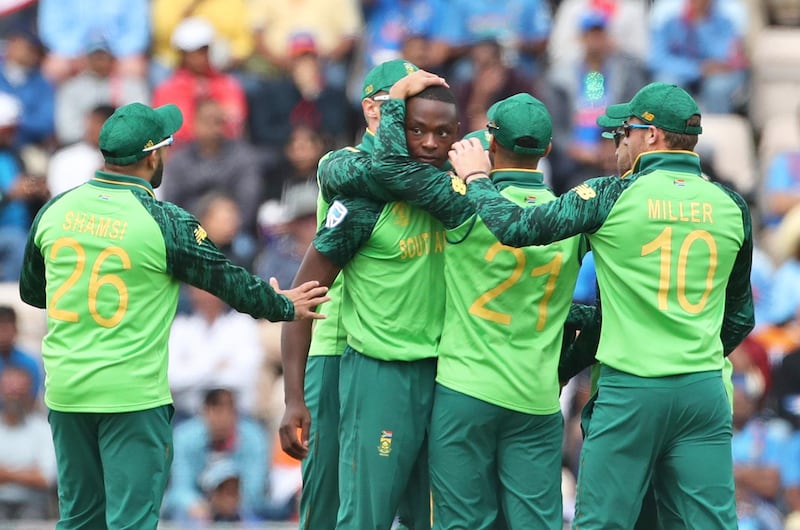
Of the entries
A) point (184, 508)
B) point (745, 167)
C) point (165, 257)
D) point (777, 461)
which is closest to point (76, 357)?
point (165, 257)

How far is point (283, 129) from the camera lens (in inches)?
533

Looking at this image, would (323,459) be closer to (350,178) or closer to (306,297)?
(306,297)

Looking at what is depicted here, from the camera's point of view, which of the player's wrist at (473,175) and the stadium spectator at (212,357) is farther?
the stadium spectator at (212,357)

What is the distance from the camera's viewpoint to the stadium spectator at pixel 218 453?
1117cm

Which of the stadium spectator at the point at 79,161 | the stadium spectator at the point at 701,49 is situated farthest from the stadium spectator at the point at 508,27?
the stadium spectator at the point at 79,161

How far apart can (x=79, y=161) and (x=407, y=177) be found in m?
6.85

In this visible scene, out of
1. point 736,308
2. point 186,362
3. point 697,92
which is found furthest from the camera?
point 697,92

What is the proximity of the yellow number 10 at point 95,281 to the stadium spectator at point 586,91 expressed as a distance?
251 inches

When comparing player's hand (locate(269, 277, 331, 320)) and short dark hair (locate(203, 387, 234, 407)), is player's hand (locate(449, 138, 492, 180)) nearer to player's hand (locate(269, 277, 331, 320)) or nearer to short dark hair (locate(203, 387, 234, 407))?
player's hand (locate(269, 277, 331, 320))

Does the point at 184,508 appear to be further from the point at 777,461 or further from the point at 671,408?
the point at 671,408

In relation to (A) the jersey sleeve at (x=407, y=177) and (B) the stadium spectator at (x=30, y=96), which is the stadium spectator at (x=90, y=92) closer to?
(B) the stadium spectator at (x=30, y=96)

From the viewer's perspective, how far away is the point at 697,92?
13797mm

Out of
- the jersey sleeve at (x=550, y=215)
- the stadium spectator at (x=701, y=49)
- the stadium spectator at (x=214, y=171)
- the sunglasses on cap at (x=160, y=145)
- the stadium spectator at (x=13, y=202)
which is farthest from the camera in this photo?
the stadium spectator at (x=701, y=49)

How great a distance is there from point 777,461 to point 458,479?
442cm
